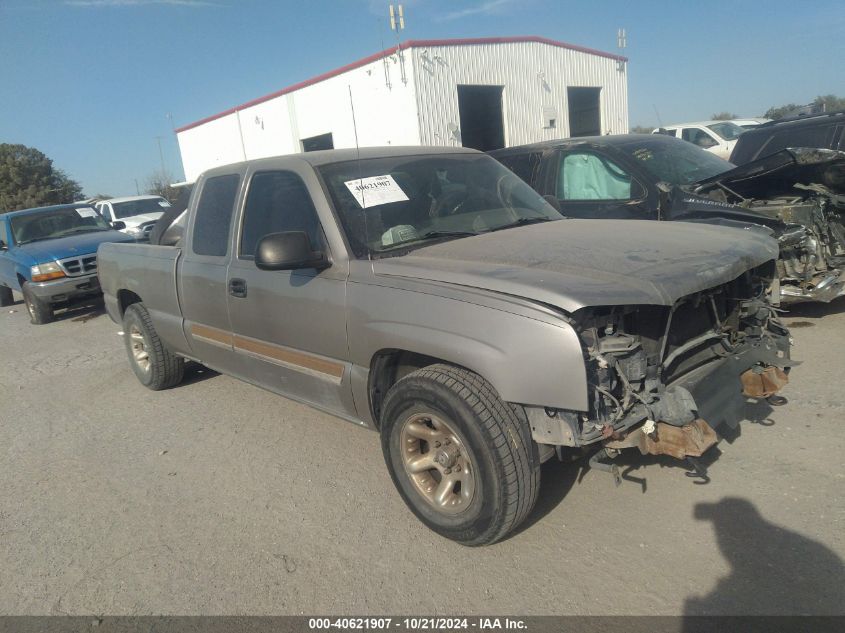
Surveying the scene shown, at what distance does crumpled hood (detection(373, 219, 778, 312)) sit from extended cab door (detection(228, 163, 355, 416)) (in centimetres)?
43

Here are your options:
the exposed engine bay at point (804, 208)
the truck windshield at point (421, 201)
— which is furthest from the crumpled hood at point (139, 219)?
the exposed engine bay at point (804, 208)

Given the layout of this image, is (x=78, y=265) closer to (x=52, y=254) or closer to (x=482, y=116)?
(x=52, y=254)

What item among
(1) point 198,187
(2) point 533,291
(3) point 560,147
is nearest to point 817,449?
(2) point 533,291

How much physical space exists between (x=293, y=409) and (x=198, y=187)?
1828mm

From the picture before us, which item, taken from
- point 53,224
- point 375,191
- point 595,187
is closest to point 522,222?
point 375,191

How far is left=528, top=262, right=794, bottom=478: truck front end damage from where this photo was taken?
2570 mm

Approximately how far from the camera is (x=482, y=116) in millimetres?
23766

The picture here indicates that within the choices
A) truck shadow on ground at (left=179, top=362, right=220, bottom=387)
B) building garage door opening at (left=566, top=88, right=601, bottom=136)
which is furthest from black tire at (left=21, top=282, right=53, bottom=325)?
building garage door opening at (left=566, top=88, right=601, bottom=136)

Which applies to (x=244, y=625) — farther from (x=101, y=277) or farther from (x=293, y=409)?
(x=101, y=277)

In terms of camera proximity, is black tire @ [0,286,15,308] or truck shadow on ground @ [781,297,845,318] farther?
black tire @ [0,286,15,308]

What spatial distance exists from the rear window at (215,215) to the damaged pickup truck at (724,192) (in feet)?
7.86

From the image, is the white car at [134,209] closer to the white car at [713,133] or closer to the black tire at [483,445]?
the white car at [713,133]

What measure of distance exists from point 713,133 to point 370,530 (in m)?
16.7

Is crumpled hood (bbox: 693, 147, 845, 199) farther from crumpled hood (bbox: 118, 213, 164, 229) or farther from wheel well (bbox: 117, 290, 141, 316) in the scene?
crumpled hood (bbox: 118, 213, 164, 229)
